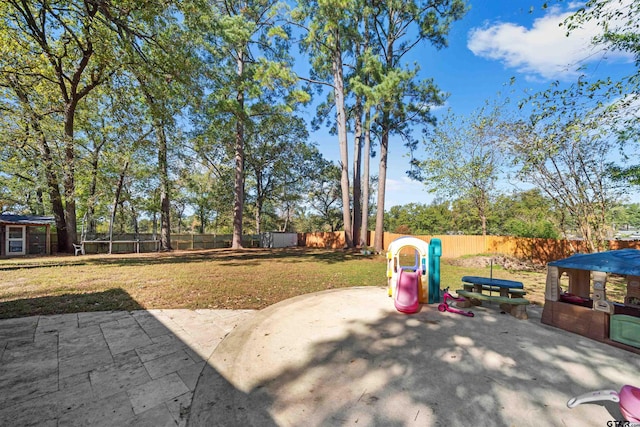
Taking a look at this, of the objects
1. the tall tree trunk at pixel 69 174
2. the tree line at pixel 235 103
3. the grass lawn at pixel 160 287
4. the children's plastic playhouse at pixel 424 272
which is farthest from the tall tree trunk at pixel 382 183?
the tall tree trunk at pixel 69 174

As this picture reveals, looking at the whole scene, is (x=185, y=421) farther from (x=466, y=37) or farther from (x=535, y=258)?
(x=466, y=37)

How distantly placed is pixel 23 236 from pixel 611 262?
20.7 meters

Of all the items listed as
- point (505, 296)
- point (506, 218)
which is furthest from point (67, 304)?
point (506, 218)

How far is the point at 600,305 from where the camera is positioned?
11.1ft

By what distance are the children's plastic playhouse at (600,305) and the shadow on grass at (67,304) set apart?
6.71 meters

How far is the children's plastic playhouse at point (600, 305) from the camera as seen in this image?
3.15 metres

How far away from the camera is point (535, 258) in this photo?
12.1 metres

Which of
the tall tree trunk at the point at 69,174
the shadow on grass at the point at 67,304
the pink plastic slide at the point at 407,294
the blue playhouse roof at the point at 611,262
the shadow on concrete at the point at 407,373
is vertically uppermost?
the tall tree trunk at the point at 69,174

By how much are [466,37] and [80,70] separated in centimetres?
1843

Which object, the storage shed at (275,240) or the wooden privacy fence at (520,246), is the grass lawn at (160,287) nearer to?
the wooden privacy fence at (520,246)

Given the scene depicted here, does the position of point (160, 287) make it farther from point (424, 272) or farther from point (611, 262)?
point (611, 262)

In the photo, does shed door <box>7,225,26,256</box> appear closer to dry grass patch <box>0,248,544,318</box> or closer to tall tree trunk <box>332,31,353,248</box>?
dry grass patch <box>0,248,544,318</box>

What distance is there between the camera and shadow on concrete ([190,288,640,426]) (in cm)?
202

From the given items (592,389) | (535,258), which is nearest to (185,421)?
(592,389)
